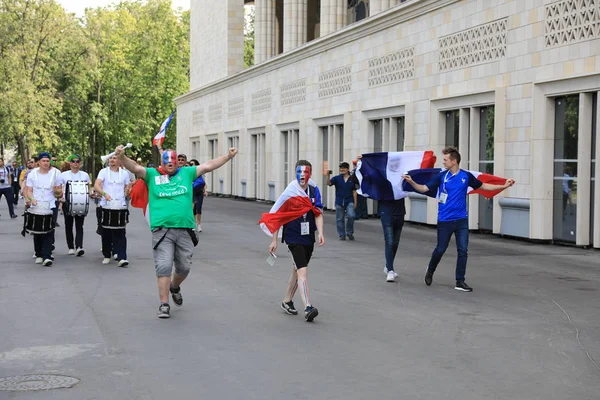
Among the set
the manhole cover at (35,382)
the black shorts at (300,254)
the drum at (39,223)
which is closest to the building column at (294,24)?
the drum at (39,223)

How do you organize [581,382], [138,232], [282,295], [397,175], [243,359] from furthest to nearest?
1. [138,232]
2. [397,175]
3. [282,295]
4. [243,359]
5. [581,382]

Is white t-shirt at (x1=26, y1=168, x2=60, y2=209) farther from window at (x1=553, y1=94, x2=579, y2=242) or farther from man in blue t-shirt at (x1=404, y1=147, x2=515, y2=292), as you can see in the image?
window at (x1=553, y1=94, x2=579, y2=242)

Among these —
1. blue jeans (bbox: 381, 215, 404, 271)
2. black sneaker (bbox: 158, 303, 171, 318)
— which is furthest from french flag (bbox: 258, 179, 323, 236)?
blue jeans (bbox: 381, 215, 404, 271)

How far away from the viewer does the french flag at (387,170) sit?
45.4ft

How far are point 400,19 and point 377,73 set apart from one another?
2248 millimetres

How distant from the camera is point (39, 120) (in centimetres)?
5956

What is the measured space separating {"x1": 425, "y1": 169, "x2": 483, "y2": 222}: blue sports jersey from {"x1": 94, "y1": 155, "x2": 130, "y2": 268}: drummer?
16.8ft

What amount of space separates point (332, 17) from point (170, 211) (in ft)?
85.6

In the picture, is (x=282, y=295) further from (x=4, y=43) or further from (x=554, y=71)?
(x=4, y=43)

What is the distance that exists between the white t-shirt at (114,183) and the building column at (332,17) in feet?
69.7

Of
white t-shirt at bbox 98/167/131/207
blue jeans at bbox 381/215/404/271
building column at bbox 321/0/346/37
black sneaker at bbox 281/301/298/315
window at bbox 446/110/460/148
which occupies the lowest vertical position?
black sneaker at bbox 281/301/298/315

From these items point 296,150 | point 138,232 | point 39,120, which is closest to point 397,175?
point 138,232

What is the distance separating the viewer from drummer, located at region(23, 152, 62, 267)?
583 inches

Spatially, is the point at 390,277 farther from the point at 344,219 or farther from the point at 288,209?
the point at 344,219
